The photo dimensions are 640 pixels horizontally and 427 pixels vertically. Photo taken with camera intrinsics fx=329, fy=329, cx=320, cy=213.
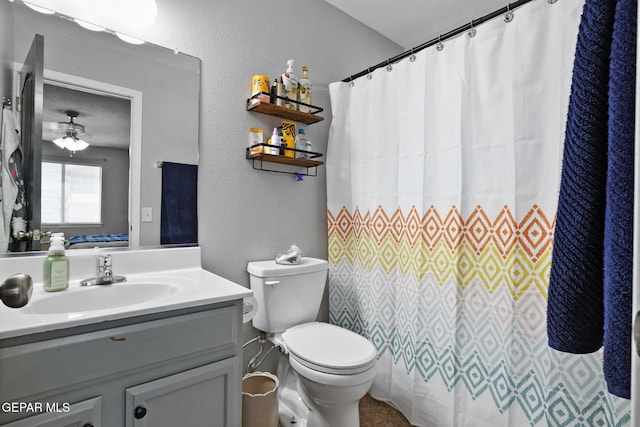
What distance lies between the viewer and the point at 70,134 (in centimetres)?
125

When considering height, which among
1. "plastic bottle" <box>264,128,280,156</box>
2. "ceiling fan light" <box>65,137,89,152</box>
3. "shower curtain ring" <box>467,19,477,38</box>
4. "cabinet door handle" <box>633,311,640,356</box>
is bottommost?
"cabinet door handle" <box>633,311,640,356</box>

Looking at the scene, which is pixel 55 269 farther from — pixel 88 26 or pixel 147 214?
pixel 88 26

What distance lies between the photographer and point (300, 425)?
5.20 ft

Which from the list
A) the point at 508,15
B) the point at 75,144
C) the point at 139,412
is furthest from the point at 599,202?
the point at 75,144

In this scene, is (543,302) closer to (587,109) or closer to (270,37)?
(587,109)

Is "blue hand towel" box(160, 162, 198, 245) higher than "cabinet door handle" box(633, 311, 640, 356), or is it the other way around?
"blue hand towel" box(160, 162, 198, 245)

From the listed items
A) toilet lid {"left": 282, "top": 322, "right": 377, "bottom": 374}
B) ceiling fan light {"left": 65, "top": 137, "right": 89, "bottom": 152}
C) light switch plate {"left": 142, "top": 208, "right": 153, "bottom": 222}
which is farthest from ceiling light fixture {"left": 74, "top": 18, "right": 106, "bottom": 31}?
toilet lid {"left": 282, "top": 322, "right": 377, "bottom": 374}

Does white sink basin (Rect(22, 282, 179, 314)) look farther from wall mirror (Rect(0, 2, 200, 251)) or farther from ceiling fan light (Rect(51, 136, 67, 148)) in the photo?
ceiling fan light (Rect(51, 136, 67, 148))

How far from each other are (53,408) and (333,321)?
1.46 m

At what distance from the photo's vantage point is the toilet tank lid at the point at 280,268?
61.9 inches

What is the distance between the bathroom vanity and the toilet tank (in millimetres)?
397

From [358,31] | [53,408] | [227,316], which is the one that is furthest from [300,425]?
[358,31]

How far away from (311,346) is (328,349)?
0.25 ft

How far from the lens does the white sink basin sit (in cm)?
102
